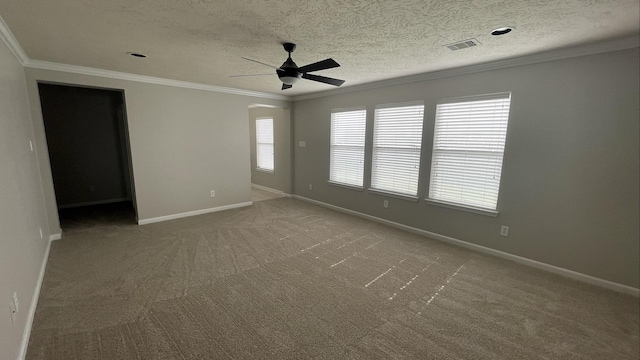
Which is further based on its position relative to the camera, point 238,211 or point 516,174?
point 238,211

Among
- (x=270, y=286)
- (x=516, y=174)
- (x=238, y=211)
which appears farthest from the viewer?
(x=238, y=211)

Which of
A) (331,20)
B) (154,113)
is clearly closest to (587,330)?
(331,20)

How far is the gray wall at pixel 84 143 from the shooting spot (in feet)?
16.8

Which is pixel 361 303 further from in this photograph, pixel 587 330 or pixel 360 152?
pixel 360 152

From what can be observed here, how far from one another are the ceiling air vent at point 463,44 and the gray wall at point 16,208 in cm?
402

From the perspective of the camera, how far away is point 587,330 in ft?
Answer: 6.77

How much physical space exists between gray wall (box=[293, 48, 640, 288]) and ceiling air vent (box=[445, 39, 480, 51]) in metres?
0.87

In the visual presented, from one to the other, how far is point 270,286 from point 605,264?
3.55m

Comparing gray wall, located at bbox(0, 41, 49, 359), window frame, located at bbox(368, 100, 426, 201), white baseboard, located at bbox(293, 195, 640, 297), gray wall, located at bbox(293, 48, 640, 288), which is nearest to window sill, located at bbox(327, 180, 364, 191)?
window frame, located at bbox(368, 100, 426, 201)

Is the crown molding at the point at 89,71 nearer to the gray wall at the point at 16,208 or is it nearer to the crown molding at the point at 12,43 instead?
the crown molding at the point at 12,43

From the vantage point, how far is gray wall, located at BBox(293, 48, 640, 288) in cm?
250

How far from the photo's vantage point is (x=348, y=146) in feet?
16.6

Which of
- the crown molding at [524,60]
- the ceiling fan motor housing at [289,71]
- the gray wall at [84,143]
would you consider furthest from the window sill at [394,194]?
the gray wall at [84,143]

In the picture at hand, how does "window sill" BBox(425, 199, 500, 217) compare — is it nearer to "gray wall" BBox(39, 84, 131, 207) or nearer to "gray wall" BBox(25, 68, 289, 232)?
"gray wall" BBox(25, 68, 289, 232)
